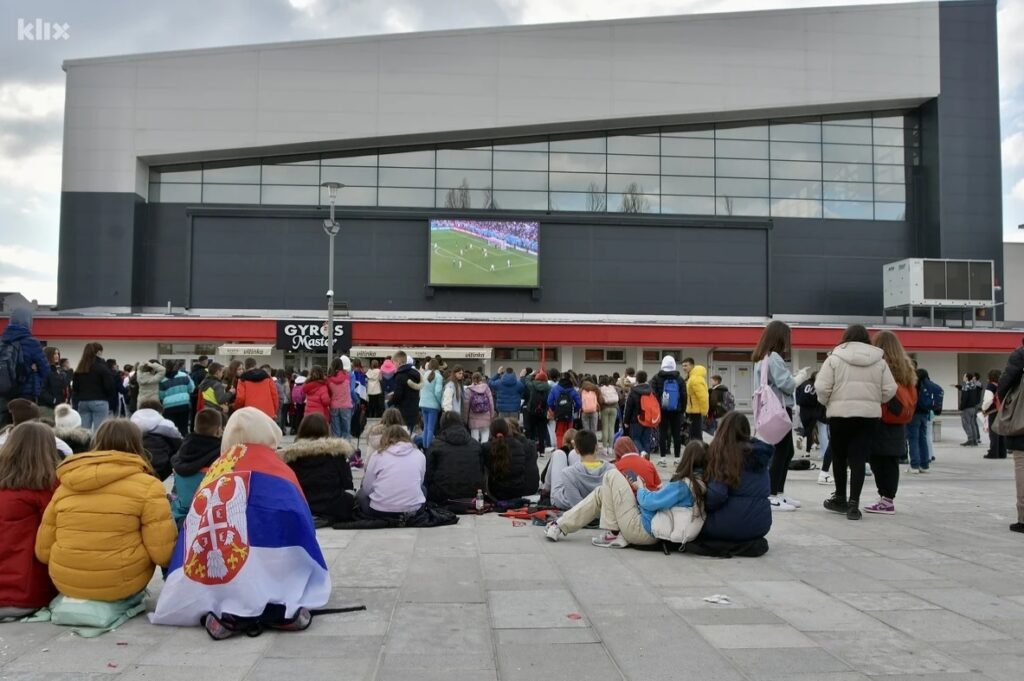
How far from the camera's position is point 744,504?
19.7ft

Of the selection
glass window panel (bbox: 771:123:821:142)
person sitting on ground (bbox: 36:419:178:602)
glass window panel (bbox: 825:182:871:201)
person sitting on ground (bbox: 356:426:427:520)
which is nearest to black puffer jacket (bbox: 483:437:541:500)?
person sitting on ground (bbox: 356:426:427:520)

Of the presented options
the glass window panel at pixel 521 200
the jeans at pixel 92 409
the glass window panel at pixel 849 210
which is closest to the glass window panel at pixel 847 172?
the glass window panel at pixel 849 210

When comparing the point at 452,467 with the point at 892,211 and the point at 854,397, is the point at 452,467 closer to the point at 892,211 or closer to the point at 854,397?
the point at 854,397

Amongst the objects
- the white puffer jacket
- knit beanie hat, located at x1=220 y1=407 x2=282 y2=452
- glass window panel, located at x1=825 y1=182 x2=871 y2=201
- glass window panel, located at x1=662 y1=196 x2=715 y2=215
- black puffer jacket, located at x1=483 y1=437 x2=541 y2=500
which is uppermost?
glass window panel, located at x1=825 y1=182 x2=871 y2=201

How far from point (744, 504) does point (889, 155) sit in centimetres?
3676

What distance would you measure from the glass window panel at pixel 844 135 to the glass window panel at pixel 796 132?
1.13 feet

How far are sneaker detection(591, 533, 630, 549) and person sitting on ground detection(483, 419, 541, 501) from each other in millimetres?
2153

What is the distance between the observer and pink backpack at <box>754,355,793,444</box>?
7.66 m

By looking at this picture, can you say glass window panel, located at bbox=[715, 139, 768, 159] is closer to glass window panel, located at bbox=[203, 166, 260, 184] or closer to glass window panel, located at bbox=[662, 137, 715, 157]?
glass window panel, located at bbox=[662, 137, 715, 157]

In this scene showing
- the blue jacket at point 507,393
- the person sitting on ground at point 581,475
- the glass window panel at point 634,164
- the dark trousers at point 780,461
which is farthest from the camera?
the glass window panel at point 634,164

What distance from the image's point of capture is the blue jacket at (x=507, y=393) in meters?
14.3

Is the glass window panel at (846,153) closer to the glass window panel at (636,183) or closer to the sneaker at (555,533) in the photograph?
the glass window panel at (636,183)

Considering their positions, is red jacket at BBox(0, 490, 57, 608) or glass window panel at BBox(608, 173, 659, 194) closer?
red jacket at BBox(0, 490, 57, 608)

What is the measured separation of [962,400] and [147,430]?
54.4 feet
